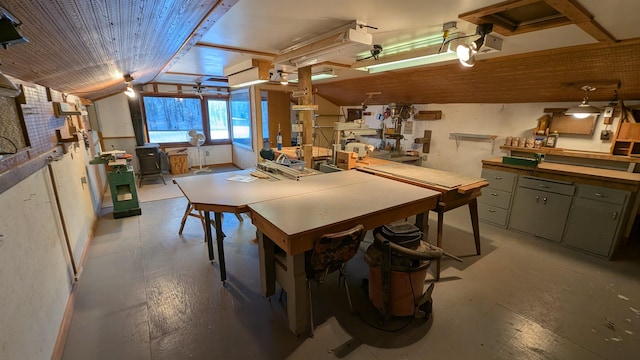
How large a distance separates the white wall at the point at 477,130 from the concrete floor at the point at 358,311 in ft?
5.05


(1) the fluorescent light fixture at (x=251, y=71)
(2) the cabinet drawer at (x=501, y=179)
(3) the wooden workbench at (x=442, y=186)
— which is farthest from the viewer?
(2) the cabinet drawer at (x=501, y=179)

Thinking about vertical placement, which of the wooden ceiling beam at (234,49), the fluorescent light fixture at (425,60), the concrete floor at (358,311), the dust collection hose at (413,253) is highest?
the wooden ceiling beam at (234,49)

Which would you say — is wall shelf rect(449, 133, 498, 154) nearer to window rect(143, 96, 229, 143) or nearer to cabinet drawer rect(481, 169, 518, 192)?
cabinet drawer rect(481, 169, 518, 192)

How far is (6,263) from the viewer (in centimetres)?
140

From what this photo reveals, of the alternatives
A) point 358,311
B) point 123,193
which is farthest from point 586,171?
point 123,193

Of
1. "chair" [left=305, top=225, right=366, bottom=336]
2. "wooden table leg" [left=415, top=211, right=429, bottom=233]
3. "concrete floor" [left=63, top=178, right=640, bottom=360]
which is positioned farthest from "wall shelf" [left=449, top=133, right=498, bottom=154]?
"chair" [left=305, top=225, right=366, bottom=336]

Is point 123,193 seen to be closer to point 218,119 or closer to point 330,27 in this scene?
point 218,119

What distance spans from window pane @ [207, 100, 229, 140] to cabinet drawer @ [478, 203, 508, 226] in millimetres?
6663

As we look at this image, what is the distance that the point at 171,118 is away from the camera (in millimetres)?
7043

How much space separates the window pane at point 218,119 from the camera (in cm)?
748

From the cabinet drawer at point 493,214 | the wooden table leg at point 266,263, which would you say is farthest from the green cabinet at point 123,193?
the cabinet drawer at point 493,214

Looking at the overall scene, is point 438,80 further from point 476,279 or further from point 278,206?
point 278,206

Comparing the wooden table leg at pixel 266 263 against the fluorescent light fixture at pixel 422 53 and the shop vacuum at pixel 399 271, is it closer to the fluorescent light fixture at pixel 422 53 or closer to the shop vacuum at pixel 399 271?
the shop vacuum at pixel 399 271

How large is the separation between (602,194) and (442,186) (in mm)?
2008
